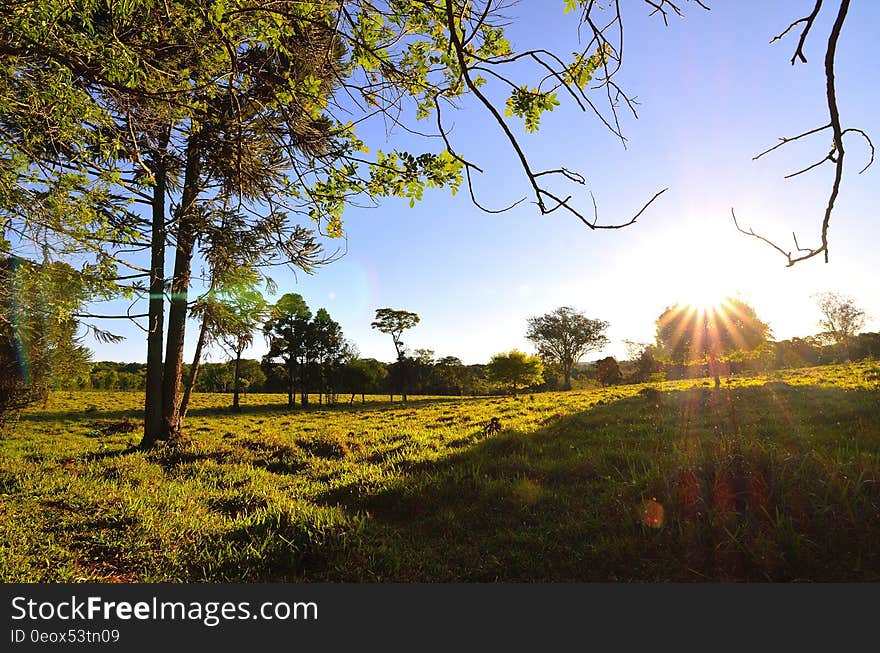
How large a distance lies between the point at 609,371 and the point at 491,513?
56.5 meters

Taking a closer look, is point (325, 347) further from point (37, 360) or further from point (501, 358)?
point (37, 360)

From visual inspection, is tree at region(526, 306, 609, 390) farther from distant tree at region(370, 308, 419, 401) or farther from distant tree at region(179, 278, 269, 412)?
distant tree at region(179, 278, 269, 412)

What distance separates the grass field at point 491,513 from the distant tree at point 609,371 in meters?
50.4

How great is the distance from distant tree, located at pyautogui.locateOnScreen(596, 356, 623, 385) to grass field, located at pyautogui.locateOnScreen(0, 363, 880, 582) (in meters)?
50.4

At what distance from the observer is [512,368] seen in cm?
4472

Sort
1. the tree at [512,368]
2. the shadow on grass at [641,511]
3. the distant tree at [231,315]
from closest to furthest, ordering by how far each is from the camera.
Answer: the shadow on grass at [641,511] < the distant tree at [231,315] < the tree at [512,368]

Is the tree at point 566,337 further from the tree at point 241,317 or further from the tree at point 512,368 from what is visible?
the tree at point 241,317

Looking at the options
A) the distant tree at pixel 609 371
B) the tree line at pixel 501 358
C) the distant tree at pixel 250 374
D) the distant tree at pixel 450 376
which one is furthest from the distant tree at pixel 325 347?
the distant tree at pixel 609 371

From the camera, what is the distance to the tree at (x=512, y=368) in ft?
147

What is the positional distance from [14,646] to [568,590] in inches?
165

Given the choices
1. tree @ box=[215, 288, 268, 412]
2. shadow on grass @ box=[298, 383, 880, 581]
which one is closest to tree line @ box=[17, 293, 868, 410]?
tree @ box=[215, 288, 268, 412]

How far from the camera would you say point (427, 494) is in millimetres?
6066

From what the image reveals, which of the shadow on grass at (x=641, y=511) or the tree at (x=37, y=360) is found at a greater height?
the tree at (x=37, y=360)

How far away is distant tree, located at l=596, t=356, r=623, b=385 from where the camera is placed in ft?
186
